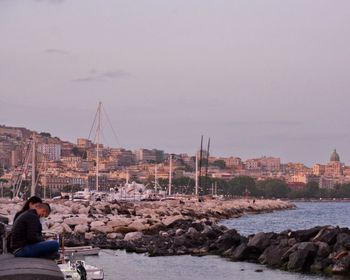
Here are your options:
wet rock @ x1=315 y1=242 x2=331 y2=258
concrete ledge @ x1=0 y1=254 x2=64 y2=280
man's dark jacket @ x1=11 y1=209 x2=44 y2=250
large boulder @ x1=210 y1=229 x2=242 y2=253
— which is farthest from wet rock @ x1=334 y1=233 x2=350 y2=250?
concrete ledge @ x1=0 y1=254 x2=64 y2=280

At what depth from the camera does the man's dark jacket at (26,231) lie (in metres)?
9.51

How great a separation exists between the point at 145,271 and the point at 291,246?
17.2ft

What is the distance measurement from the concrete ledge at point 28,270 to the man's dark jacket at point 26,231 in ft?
6.77

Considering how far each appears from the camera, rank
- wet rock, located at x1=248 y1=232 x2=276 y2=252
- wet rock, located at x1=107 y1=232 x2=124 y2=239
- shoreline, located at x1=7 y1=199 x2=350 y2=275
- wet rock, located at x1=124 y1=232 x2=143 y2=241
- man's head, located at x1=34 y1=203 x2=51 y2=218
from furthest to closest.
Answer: wet rock, located at x1=107 y1=232 x2=124 y2=239 → wet rock, located at x1=124 y1=232 x2=143 y2=241 → wet rock, located at x1=248 y1=232 x2=276 y2=252 → shoreline, located at x1=7 y1=199 x2=350 y2=275 → man's head, located at x1=34 y1=203 x2=51 y2=218

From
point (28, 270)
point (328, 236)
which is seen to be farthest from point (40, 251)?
point (328, 236)

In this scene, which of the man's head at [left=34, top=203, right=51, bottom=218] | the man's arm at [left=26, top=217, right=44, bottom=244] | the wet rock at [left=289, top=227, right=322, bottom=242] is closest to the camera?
the man's arm at [left=26, top=217, right=44, bottom=244]

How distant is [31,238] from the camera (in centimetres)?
949

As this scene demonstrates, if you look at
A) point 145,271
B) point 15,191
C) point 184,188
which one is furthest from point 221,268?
point 184,188

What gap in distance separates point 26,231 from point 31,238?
125 millimetres

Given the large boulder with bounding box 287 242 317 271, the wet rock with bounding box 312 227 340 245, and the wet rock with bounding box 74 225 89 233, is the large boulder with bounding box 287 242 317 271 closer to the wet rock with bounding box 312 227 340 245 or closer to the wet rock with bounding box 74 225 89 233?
the wet rock with bounding box 312 227 340 245

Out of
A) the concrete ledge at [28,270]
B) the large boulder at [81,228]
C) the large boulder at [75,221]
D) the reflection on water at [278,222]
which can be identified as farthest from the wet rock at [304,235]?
the concrete ledge at [28,270]

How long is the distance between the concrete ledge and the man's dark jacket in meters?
2.06

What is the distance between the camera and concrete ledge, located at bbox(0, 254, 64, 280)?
22.1ft

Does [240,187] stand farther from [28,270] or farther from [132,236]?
[28,270]
